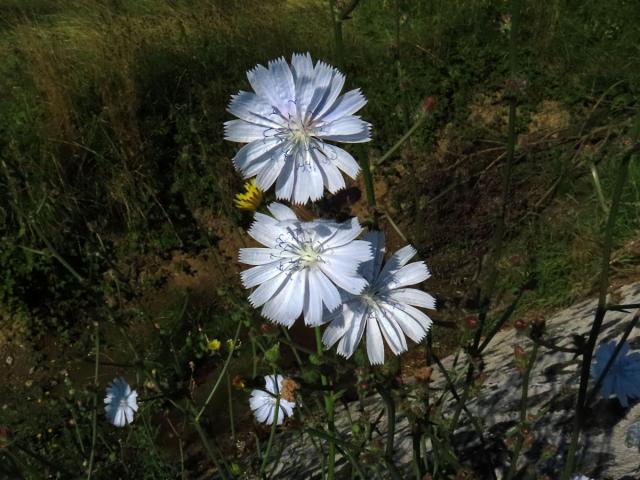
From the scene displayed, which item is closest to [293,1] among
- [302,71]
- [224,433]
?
[224,433]

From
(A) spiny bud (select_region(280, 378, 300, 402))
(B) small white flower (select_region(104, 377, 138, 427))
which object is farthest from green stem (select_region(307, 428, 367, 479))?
(B) small white flower (select_region(104, 377, 138, 427))

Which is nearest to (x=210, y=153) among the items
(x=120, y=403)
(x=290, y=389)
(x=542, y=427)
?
(x=120, y=403)

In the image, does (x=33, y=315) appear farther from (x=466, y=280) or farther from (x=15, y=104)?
(x=466, y=280)

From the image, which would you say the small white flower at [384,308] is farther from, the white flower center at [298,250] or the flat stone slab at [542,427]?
the flat stone slab at [542,427]

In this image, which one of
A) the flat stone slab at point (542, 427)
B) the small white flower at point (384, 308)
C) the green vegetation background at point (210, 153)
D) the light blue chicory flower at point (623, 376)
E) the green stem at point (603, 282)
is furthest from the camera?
the green vegetation background at point (210, 153)

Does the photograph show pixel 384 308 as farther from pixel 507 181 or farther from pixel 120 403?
pixel 120 403

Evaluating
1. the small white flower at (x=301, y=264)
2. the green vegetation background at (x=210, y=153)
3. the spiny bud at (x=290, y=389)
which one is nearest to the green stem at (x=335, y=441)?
the spiny bud at (x=290, y=389)
